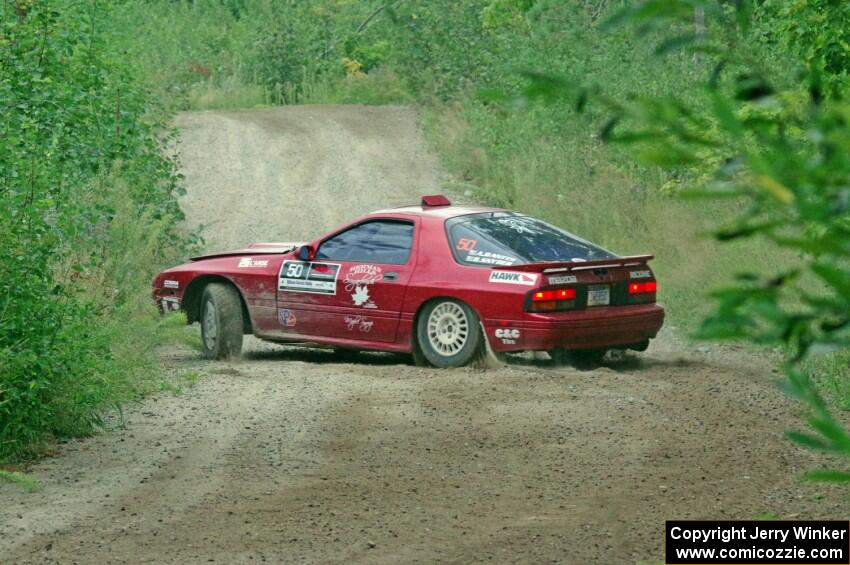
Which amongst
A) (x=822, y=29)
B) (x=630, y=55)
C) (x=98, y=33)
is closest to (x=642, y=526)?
(x=822, y=29)

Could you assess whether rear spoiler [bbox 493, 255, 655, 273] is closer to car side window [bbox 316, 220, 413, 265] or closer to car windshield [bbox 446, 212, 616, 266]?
car windshield [bbox 446, 212, 616, 266]

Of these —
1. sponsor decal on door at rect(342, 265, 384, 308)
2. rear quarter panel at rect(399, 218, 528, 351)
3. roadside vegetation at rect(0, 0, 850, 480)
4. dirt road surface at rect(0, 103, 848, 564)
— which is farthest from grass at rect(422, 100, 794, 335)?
sponsor decal on door at rect(342, 265, 384, 308)

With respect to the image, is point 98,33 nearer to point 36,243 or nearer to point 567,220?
point 567,220

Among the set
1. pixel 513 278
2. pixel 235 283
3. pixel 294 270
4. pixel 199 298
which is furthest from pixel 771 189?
pixel 199 298

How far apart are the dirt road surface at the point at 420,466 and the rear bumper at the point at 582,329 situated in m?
0.26

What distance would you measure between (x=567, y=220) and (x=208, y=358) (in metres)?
7.52

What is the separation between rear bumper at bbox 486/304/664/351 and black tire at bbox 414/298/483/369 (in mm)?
208

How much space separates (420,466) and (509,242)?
449cm

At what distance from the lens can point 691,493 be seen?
7.63 meters

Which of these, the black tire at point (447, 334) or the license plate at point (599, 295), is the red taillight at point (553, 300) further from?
the black tire at point (447, 334)

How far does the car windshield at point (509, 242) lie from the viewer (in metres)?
12.5

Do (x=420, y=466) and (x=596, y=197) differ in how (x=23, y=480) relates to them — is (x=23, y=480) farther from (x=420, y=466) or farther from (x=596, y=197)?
(x=596, y=197)

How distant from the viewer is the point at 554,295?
12031 millimetres

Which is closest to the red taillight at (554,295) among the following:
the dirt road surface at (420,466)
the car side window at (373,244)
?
the dirt road surface at (420,466)
